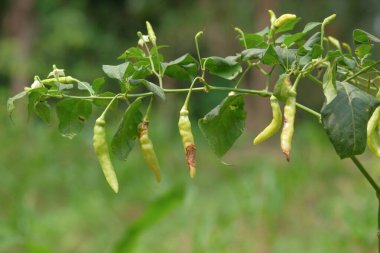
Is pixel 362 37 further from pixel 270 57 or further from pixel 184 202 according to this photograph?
pixel 184 202

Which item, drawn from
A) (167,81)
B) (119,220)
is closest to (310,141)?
(119,220)

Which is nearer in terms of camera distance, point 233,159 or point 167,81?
point 233,159

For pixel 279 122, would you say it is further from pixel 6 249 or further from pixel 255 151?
pixel 255 151

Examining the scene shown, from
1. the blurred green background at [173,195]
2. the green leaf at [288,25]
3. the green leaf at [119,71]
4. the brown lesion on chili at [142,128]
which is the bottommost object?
the blurred green background at [173,195]

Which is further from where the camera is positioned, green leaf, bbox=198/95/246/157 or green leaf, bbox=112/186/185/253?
green leaf, bbox=112/186/185/253

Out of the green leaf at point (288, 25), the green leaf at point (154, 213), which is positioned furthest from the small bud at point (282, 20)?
the green leaf at point (154, 213)

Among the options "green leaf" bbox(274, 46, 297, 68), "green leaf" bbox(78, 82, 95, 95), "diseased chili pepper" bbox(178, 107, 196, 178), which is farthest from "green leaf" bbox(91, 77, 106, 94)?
"green leaf" bbox(274, 46, 297, 68)

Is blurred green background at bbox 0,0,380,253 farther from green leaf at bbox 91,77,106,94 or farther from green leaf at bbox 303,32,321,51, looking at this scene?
green leaf at bbox 303,32,321,51

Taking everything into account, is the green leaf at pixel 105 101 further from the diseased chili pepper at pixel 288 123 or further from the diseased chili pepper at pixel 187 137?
the diseased chili pepper at pixel 288 123
